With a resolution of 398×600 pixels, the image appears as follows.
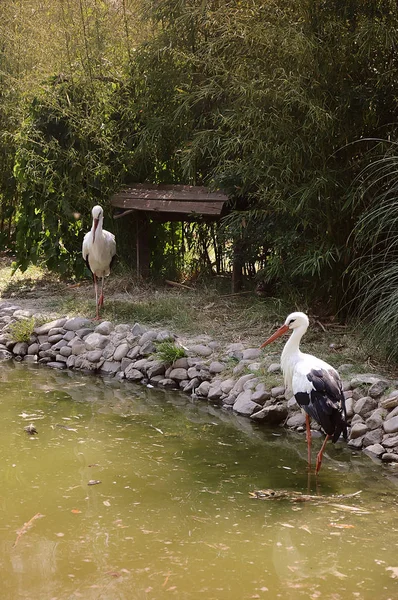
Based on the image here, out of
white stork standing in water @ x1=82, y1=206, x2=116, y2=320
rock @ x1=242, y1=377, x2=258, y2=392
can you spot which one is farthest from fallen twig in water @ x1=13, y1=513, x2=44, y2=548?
white stork standing in water @ x1=82, y1=206, x2=116, y2=320

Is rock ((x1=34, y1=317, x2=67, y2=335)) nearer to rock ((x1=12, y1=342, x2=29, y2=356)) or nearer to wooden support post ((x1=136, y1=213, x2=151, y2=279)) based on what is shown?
rock ((x1=12, y1=342, x2=29, y2=356))

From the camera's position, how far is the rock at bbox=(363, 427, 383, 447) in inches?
205

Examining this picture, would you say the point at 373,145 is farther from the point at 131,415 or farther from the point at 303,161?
the point at 131,415

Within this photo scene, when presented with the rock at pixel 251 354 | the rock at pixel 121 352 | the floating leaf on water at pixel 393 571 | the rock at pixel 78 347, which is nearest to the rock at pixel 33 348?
the rock at pixel 78 347

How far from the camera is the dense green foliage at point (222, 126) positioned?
6.44 m

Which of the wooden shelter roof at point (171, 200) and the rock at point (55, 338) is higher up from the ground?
the wooden shelter roof at point (171, 200)

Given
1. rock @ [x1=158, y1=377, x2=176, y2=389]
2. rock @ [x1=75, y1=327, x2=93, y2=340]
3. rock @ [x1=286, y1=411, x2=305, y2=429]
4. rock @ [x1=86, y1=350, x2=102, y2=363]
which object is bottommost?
rock @ [x1=286, y1=411, x2=305, y2=429]

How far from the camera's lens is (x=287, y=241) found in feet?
23.1

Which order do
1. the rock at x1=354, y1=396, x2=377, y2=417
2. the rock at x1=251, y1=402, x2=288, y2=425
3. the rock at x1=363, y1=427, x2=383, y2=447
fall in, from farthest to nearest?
the rock at x1=251, y1=402, x2=288, y2=425 < the rock at x1=354, y1=396, x2=377, y2=417 < the rock at x1=363, y1=427, x2=383, y2=447

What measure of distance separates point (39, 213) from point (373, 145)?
407cm

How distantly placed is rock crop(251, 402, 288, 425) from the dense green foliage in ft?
3.91

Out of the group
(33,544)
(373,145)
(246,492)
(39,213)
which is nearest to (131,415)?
(246,492)

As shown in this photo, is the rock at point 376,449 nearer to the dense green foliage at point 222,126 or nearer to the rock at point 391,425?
the rock at point 391,425

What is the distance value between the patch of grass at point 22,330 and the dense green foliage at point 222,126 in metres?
1.75
